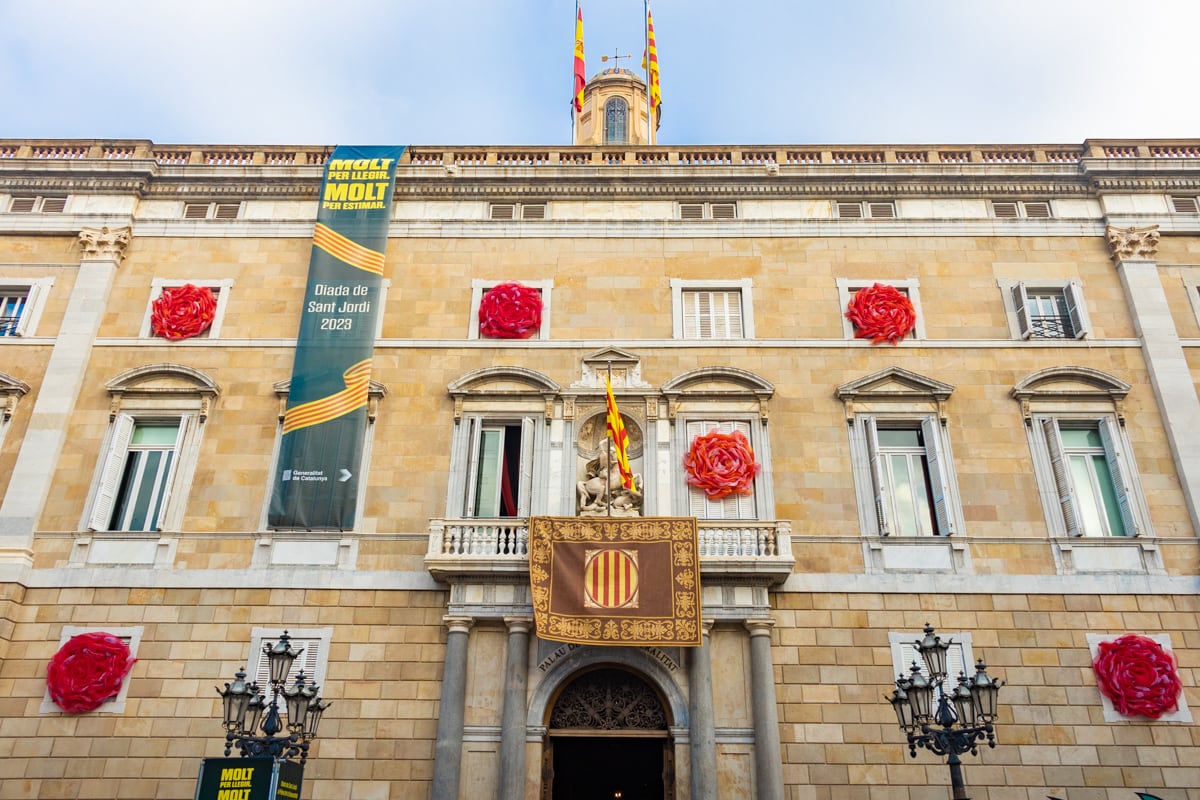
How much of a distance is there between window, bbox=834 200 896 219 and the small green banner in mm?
15862

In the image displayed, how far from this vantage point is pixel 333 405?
17.6m

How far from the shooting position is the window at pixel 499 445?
17.2 m

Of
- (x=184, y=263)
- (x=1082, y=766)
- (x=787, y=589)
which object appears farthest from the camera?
(x=184, y=263)

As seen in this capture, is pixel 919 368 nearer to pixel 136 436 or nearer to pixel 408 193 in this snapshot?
pixel 408 193

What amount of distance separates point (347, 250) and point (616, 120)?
24551 millimetres

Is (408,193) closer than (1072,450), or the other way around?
(1072,450)

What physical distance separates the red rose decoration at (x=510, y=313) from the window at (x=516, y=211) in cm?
221

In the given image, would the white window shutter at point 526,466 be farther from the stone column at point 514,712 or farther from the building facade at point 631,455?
the stone column at point 514,712

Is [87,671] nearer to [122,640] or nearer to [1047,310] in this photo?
[122,640]

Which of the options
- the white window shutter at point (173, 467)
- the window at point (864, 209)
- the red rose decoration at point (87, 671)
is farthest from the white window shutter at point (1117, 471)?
the red rose decoration at point (87, 671)

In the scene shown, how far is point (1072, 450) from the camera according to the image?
17.7 m

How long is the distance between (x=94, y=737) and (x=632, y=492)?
1024cm

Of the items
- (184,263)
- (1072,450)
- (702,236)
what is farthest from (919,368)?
(184,263)

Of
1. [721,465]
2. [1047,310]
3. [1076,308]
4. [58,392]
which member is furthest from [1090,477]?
[58,392]
